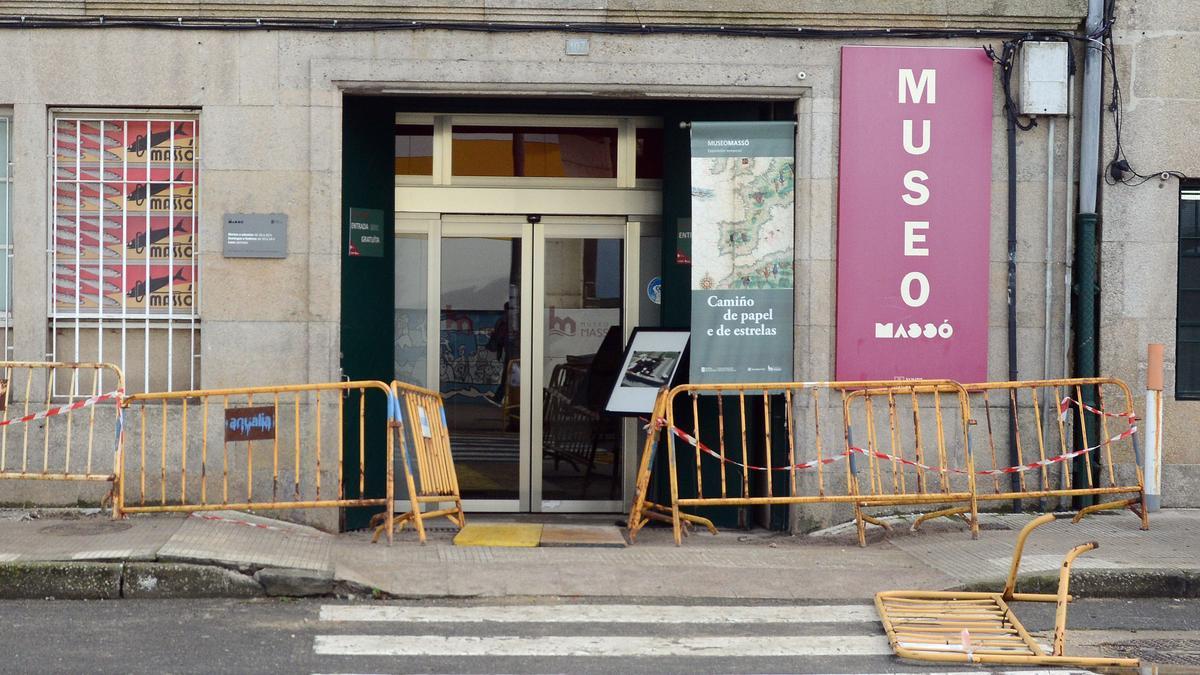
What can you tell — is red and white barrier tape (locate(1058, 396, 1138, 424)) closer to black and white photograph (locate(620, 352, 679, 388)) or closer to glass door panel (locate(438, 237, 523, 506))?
black and white photograph (locate(620, 352, 679, 388))

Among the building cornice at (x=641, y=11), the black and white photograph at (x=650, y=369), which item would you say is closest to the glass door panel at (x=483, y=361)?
the black and white photograph at (x=650, y=369)

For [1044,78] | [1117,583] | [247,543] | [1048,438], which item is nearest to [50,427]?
[247,543]

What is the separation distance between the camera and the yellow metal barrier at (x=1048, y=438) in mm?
10594

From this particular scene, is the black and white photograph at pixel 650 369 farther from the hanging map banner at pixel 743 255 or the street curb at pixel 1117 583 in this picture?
the street curb at pixel 1117 583

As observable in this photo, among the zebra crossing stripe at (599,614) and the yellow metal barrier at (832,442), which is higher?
the yellow metal barrier at (832,442)

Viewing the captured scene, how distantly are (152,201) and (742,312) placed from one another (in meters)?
4.75

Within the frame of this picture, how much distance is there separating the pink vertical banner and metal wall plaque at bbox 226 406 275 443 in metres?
4.49

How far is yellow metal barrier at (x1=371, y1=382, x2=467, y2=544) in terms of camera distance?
9.55 m

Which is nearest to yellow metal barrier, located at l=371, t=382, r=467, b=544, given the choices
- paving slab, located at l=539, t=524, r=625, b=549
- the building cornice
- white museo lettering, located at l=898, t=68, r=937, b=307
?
paving slab, located at l=539, t=524, r=625, b=549

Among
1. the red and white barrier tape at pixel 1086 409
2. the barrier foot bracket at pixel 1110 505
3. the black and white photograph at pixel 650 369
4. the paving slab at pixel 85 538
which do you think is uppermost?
the black and white photograph at pixel 650 369

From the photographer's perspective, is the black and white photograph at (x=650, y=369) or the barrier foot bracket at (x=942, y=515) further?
the black and white photograph at (x=650, y=369)

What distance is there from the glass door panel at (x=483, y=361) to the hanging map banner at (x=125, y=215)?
234 centimetres

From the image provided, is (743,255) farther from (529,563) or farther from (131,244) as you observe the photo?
(131,244)

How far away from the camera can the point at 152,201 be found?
10.4 m
